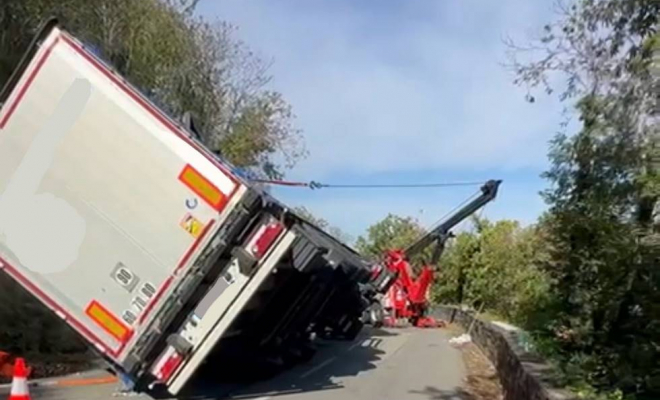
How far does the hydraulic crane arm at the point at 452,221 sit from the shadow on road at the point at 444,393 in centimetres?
1586

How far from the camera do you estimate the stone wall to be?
782 centimetres

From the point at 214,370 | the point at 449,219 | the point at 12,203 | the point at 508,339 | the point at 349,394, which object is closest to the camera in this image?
the point at 12,203

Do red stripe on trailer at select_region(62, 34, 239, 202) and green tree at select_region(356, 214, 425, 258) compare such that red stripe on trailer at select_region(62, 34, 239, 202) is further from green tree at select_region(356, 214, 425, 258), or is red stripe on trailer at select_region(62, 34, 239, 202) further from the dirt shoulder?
green tree at select_region(356, 214, 425, 258)

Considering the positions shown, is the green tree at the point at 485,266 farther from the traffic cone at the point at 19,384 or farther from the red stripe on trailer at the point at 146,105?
the traffic cone at the point at 19,384

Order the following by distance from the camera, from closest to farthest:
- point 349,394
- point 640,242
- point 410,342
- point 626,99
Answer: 1. point 640,242
2. point 626,99
3. point 349,394
4. point 410,342

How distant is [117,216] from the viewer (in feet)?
27.8

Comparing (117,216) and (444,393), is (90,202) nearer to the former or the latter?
(117,216)

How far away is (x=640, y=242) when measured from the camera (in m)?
7.35

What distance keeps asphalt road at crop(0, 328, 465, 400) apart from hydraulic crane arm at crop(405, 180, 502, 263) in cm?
888

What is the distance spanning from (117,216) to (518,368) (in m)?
5.15

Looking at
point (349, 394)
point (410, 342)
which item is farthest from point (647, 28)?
point (410, 342)

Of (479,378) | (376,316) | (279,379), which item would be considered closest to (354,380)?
(279,379)

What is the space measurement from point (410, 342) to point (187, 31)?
33.9 feet

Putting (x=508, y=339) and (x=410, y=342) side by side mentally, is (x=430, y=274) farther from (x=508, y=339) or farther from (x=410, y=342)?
(x=508, y=339)
